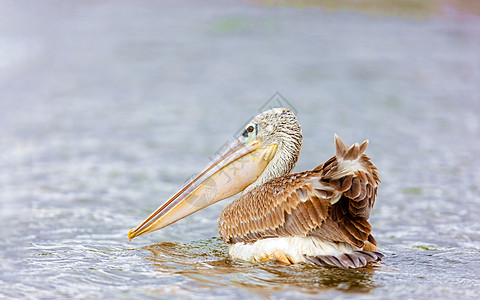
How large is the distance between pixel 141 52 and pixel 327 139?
666 centimetres

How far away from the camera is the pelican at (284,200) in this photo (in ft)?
14.8

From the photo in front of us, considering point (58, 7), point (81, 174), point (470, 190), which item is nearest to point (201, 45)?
point (58, 7)

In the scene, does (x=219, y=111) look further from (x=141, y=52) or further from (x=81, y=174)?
(x=141, y=52)

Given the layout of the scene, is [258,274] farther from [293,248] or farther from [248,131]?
[248,131]

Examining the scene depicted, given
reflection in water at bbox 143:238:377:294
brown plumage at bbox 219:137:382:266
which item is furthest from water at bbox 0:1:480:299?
brown plumage at bbox 219:137:382:266

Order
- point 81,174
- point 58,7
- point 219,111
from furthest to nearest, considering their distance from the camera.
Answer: point 58,7 < point 219,111 < point 81,174

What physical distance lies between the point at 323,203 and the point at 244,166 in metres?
1.14

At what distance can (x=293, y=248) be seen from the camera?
15.7 ft

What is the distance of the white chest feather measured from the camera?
4703 millimetres

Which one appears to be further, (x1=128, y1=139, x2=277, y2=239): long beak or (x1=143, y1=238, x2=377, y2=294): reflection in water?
(x1=128, y1=139, x2=277, y2=239): long beak

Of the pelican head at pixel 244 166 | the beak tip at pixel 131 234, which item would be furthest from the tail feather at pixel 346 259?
the beak tip at pixel 131 234

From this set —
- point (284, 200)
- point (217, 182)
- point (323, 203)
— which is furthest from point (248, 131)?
point (323, 203)

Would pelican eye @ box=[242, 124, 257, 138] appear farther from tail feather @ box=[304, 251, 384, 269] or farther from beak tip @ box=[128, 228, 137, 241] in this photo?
tail feather @ box=[304, 251, 384, 269]

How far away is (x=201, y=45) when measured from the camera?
1541cm
